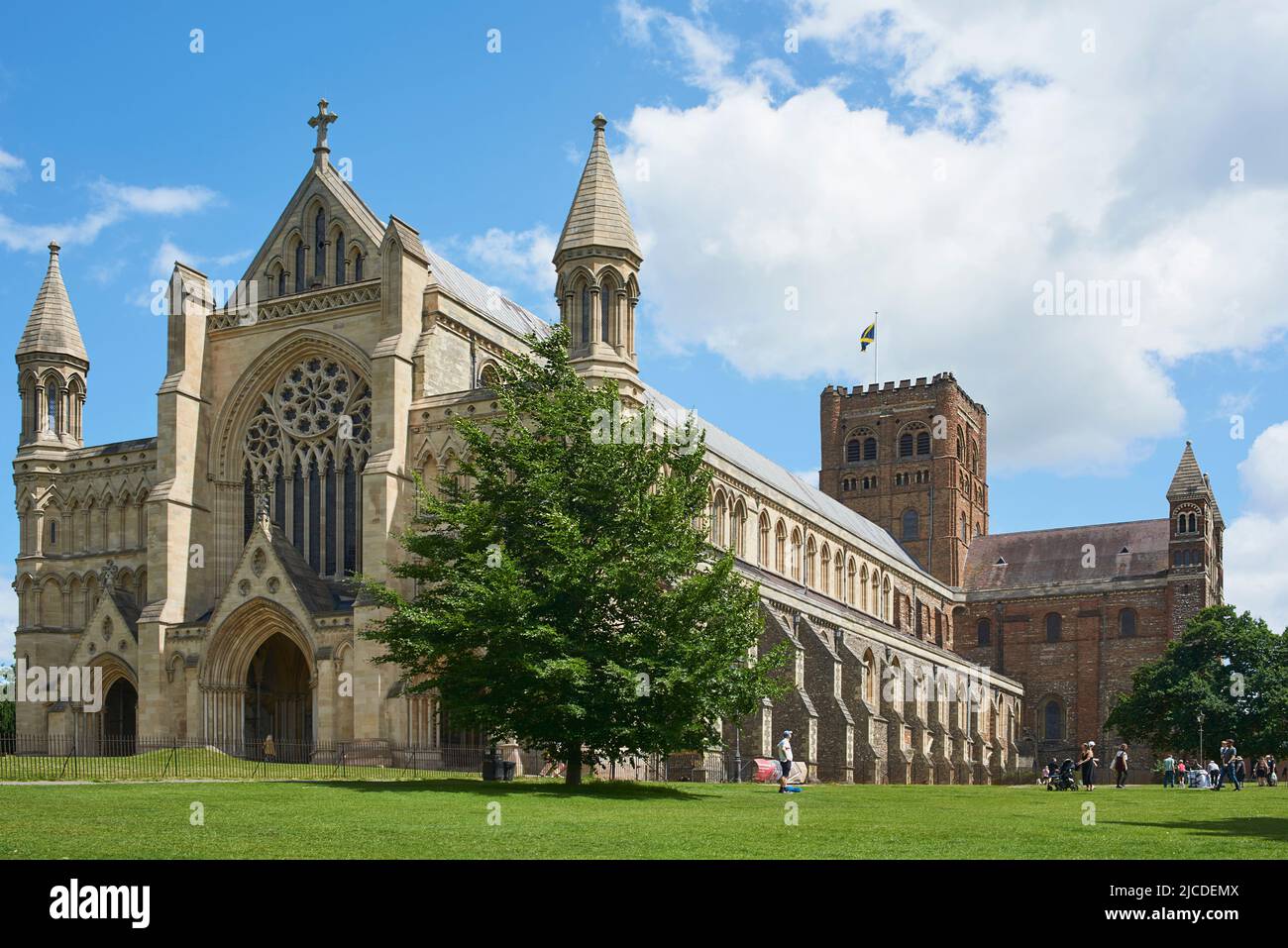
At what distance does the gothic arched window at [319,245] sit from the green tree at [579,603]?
19.1m

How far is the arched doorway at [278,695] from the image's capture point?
4844 centimetres

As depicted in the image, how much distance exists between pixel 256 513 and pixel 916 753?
27.0m

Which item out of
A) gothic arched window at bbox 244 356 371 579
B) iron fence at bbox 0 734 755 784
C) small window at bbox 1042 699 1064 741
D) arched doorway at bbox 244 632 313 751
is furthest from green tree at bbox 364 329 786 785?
small window at bbox 1042 699 1064 741

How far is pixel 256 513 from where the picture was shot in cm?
4969

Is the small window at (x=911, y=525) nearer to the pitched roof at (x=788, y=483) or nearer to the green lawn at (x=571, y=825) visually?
the pitched roof at (x=788, y=483)

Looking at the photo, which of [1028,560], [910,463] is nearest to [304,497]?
[910,463]

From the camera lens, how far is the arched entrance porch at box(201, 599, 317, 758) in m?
46.3

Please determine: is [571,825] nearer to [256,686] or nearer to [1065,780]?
[1065,780]

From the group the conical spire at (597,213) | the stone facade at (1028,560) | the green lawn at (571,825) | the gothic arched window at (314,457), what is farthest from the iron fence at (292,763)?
the stone facade at (1028,560)

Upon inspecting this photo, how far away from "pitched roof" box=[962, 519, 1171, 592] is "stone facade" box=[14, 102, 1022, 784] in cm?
3671

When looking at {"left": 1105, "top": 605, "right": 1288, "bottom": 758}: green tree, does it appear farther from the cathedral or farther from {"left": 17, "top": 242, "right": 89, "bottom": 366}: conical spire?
{"left": 17, "top": 242, "right": 89, "bottom": 366}: conical spire

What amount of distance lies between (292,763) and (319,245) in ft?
58.7
